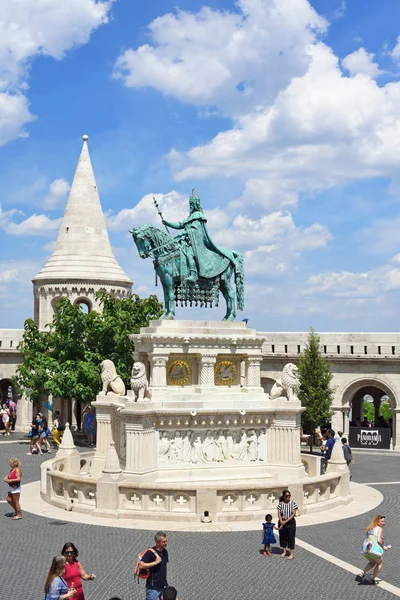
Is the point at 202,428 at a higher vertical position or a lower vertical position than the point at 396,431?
higher

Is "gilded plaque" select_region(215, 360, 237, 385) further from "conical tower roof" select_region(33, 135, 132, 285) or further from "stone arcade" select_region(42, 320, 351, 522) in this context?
"conical tower roof" select_region(33, 135, 132, 285)

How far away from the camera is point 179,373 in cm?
Answer: 1928

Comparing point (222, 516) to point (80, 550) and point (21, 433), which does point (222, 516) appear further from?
point (21, 433)

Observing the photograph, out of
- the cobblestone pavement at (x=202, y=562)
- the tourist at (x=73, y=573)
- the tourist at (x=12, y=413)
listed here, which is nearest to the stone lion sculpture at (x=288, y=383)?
the cobblestone pavement at (x=202, y=562)

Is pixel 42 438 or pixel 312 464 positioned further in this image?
pixel 42 438

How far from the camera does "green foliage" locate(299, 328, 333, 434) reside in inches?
1220

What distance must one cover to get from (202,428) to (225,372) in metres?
1.86

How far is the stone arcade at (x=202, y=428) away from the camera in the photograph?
691 inches

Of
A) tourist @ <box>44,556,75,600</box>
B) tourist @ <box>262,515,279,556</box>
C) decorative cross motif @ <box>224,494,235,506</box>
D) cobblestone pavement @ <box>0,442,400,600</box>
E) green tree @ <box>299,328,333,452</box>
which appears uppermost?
green tree @ <box>299,328,333,452</box>

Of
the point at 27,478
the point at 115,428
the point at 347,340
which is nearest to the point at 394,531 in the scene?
the point at 115,428

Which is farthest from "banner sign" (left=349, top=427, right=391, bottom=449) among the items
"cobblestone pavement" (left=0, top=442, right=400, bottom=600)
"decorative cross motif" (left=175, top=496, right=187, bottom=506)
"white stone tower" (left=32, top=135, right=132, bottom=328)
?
"decorative cross motif" (left=175, top=496, right=187, bottom=506)

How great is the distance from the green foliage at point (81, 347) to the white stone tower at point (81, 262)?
746 cm

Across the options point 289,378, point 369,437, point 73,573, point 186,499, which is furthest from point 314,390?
point 73,573

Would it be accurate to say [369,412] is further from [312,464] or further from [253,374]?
[253,374]
